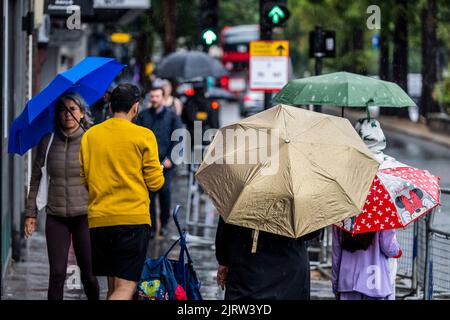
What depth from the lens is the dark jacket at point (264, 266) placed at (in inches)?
244

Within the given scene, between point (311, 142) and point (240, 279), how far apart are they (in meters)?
0.89

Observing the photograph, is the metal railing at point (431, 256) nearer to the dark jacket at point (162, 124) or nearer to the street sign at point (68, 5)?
the dark jacket at point (162, 124)

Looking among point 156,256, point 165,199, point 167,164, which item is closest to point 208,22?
point 165,199

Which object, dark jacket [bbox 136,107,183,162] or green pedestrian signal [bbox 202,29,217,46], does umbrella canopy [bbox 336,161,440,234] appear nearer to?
dark jacket [bbox 136,107,183,162]

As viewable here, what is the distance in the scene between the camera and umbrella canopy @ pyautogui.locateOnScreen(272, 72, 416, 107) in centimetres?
796

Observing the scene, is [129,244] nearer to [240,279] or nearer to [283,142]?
[240,279]

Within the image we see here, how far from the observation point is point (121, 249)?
22.9 ft

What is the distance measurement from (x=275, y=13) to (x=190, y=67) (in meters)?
5.25

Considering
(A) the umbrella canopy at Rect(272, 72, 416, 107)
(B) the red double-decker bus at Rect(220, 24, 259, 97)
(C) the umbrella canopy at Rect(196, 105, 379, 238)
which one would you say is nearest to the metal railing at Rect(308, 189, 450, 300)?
(A) the umbrella canopy at Rect(272, 72, 416, 107)

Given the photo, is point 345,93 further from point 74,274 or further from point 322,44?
point 322,44

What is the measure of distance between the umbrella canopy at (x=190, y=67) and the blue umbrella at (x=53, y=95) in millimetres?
10861

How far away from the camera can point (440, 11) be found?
125 ft

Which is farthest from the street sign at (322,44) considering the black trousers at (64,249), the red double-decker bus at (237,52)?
the red double-decker bus at (237,52)
